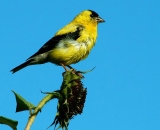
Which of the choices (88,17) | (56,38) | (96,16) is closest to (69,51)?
(56,38)

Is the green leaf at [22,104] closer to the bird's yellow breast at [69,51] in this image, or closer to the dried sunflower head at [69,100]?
the dried sunflower head at [69,100]

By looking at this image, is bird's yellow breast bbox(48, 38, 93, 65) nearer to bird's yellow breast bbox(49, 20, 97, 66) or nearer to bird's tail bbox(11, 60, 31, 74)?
bird's yellow breast bbox(49, 20, 97, 66)

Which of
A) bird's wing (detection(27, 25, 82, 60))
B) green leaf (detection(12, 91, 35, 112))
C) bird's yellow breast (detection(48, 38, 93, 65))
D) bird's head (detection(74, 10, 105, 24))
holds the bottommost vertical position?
green leaf (detection(12, 91, 35, 112))

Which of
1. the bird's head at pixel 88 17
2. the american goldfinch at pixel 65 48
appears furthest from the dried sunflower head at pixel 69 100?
the bird's head at pixel 88 17

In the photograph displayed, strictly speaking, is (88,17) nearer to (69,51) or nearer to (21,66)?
(69,51)

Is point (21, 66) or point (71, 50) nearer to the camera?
point (21, 66)

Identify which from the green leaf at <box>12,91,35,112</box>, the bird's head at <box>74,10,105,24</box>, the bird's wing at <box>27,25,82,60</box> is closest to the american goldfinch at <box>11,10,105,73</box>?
the bird's wing at <box>27,25,82,60</box>
